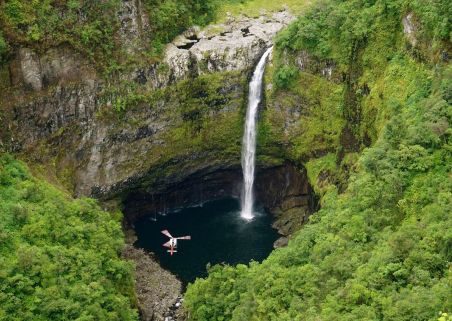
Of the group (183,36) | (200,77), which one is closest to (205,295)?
(200,77)

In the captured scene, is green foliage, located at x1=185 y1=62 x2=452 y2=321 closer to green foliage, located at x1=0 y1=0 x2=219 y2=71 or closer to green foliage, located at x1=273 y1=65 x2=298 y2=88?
green foliage, located at x1=273 y1=65 x2=298 y2=88

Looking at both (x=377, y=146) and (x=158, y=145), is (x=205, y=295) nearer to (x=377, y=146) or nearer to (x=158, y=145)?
(x=377, y=146)

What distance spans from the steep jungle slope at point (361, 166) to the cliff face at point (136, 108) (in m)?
3.31

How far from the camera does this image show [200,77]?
42062 millimetres

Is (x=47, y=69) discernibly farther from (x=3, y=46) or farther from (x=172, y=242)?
(x=172, y=242)


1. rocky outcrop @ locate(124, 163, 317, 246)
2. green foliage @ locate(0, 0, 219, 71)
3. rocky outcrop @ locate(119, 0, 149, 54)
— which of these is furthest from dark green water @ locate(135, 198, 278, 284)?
rocky outcrop @ locate(119, 0, 149, 54)

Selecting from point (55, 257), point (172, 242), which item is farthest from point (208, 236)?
point (55, 257)

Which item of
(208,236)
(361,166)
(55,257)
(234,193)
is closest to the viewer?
(55,257)

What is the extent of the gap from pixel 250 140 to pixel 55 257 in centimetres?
1901

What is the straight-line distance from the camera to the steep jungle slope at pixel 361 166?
76.8 feet

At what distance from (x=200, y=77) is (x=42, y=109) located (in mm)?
10674

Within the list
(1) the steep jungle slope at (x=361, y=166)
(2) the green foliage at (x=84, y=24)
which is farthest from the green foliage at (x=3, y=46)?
(1) the steep jungle slope at (x=361, y=166)

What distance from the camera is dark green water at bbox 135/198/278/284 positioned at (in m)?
39.5

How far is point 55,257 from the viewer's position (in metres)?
29.1
